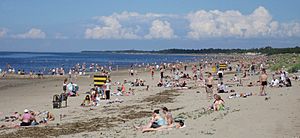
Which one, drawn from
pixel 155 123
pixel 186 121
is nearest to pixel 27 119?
pixel 155 123

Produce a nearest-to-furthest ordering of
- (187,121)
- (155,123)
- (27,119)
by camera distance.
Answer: (155,123) < (187,121) < (27,119)

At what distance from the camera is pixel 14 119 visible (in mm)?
16938

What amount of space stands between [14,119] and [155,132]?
284 inches

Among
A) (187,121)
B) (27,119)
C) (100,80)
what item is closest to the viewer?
(187,121)

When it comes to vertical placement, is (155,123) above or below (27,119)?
above

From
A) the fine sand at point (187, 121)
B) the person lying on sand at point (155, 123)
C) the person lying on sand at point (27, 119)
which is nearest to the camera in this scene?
the fine sand at point (187, 121)

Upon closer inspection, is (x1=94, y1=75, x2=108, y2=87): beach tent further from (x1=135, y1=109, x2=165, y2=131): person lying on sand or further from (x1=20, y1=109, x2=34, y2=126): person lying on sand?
(x1=135, y1=109, x2=165, y2=131): person lying on sand

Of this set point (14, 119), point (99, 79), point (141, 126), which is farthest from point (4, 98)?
point (141, 126)

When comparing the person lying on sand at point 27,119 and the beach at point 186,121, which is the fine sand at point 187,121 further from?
the person lying on sand at point 27,119

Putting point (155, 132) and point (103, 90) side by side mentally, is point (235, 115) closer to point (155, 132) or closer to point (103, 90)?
point (155, 132)

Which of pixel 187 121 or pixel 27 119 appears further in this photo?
pixel 27 119

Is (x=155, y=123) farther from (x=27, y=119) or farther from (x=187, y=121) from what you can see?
(x=27, y=119)

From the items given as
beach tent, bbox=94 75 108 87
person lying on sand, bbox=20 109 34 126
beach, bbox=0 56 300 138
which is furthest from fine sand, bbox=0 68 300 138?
beach tent, bbox=94 75 108 87

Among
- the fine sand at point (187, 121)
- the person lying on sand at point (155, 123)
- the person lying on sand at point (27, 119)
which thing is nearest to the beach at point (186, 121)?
the fine sand at point (187, 121)
